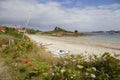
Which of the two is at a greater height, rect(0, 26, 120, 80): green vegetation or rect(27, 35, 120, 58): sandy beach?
rect(0, 26, 120, 80): green vegetation

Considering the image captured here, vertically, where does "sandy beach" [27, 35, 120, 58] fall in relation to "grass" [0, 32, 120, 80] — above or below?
below

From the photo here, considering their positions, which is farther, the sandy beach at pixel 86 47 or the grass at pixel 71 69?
the sandy beach at pixel 86 47

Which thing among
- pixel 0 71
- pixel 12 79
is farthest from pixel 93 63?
pixel 0 71

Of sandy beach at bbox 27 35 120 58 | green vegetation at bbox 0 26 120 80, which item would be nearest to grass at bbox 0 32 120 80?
green vegetation at bbox 0 26 120 80

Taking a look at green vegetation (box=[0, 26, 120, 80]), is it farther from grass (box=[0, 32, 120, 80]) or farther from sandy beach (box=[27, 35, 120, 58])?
sandy beach (box=[27, 35, 120, 58])

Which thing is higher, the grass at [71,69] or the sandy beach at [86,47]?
the grass at [71,69]

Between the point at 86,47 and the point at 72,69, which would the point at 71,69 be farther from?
the point at 86,47

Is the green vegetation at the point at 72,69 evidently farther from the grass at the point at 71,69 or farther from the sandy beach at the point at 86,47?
the sandy beach at the point at 86,47

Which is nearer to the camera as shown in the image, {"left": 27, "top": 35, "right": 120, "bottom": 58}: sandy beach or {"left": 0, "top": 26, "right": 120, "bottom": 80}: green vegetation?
{"left": 0, "top": 26, "right": 120, "bottom": 80}: green vegetation

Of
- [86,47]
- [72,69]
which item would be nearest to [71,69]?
[72,69]

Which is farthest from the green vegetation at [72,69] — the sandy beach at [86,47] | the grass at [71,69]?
the sandy beach at [86,47]

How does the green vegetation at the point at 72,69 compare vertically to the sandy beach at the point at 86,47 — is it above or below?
above

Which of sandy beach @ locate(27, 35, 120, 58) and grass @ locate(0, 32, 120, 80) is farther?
sandy beach @ locate(27, 35, 120, 58)

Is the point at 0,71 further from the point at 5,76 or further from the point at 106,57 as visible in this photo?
the point at 106,57
